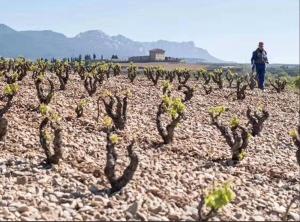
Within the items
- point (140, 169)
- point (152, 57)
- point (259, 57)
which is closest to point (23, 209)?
point (140, 169)

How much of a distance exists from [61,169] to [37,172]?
1.52 feet

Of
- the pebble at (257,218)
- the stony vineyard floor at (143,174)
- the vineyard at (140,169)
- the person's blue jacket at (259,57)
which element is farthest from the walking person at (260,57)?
the pebble at (257,218)

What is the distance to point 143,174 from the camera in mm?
9336

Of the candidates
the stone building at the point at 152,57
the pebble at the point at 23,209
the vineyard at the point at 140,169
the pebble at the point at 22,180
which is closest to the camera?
the pebble at the point at 23,209

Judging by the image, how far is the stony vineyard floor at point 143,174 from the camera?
297 inches

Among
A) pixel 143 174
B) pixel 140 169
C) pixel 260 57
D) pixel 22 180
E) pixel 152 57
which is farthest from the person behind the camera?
pixel 152 57

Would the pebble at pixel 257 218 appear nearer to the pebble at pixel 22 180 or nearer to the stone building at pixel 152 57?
the pebble at pixel 22 180

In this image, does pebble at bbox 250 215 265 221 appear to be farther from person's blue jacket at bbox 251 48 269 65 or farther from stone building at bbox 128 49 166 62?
stone building at bbox 128 49 166 62

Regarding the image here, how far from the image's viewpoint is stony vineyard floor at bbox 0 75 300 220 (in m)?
7.55

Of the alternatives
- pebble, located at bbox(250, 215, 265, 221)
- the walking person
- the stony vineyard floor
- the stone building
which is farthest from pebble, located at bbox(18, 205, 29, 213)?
the stone building

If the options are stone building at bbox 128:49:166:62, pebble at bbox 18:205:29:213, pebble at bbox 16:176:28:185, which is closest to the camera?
pebble at bbox 18:205:29:213

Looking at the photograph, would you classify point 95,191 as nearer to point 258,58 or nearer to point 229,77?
point 258,58

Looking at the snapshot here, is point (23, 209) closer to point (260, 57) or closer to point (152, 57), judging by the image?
point (260, 57)

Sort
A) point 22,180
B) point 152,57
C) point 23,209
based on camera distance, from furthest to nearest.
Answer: point 152,57 → point 22,180 → point 23,209
